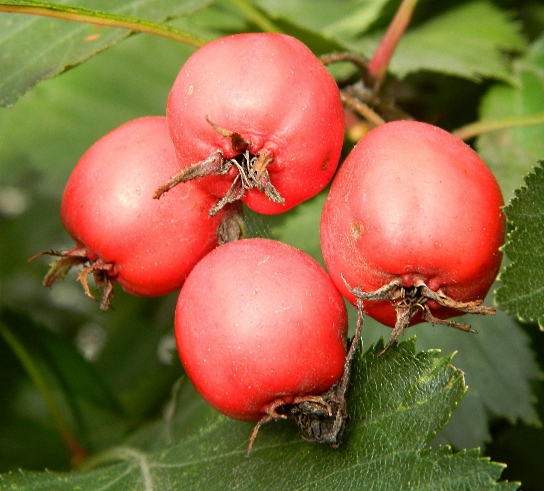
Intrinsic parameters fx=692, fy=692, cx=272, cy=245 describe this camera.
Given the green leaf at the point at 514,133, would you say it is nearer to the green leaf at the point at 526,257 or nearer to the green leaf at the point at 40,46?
the green leaf at the point at 526,257

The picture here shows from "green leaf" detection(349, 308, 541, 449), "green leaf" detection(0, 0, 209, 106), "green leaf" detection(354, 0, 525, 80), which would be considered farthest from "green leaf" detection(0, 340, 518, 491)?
"green leaf" detection(354, 0, 525, 80)

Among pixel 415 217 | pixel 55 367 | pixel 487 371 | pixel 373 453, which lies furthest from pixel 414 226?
pixel 55 367

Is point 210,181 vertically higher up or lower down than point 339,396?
higher up

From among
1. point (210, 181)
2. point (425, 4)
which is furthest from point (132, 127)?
point (425, 4)

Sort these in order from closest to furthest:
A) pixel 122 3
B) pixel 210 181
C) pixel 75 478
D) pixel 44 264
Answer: pixel 210 181
pixel 75 478
pixel 122 3
pixel 44 264

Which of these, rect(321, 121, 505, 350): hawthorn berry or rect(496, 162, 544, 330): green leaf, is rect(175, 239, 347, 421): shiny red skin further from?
rect(496, 162, 544, 330): green leaf

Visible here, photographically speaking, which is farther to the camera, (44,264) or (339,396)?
(44,264)

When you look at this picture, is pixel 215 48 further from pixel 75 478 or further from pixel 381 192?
pixel 75 478

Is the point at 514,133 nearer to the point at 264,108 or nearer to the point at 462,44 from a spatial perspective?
the point at 462,44
